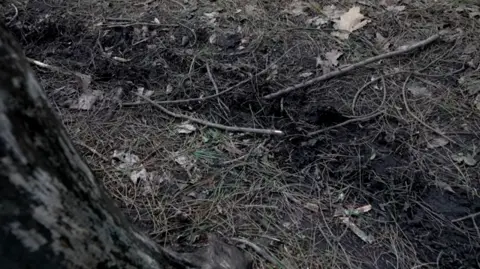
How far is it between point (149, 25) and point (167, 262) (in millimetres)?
2300

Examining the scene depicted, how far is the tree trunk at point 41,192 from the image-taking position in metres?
0.97

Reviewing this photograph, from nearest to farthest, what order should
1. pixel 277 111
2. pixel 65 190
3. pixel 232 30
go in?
1. pixel 65 190
2. pixel 277 111
3. pixel 232 30

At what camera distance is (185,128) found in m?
2.66

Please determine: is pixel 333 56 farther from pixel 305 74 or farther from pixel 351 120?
pixel 351 120

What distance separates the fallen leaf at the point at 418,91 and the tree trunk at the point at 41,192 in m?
2.17

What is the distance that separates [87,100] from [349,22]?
6.33ft

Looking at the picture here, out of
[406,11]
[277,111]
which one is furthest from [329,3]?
[277,111]

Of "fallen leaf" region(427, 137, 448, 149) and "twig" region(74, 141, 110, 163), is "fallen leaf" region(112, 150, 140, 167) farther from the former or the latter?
"fallen leaf" region(427, 137, 448, 149)

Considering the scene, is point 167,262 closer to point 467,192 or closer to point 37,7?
point 467,192

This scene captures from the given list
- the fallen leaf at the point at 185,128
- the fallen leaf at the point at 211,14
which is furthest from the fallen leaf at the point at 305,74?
the fallen leaf at the point at 211,14

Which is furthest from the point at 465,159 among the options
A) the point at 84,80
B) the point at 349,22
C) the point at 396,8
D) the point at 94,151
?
the point at 84,80

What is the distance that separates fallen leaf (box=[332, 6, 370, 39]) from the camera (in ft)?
10.9

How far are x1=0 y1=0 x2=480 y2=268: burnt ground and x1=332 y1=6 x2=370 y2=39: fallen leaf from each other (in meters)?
0.05

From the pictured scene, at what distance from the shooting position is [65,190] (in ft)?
3.61
